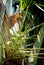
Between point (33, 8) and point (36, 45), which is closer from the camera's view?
point (36, 45)

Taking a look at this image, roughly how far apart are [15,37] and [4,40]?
38 millimetres

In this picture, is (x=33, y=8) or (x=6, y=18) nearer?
(x=6, y=18)

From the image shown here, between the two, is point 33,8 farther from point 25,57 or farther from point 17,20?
point 25,57

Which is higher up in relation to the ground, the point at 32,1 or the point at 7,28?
the point at 32,1

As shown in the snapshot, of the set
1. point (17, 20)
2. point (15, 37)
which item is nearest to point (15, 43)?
point (15, 37)

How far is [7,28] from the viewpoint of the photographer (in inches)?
26.3

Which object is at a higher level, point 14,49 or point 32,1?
point 32,1

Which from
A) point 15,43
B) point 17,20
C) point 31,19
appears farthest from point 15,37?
point 31,19

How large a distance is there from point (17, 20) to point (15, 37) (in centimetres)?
13

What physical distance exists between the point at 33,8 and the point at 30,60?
334mm

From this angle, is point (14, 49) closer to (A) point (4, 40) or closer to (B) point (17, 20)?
(A) point (4, 40)

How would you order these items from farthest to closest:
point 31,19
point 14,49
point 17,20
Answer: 1. point 31,19
2. point 17,20
3. point 14,49

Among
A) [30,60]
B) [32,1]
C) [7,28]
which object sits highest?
[32,1]

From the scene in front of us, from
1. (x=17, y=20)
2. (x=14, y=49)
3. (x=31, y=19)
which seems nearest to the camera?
(x=14, y=49)
